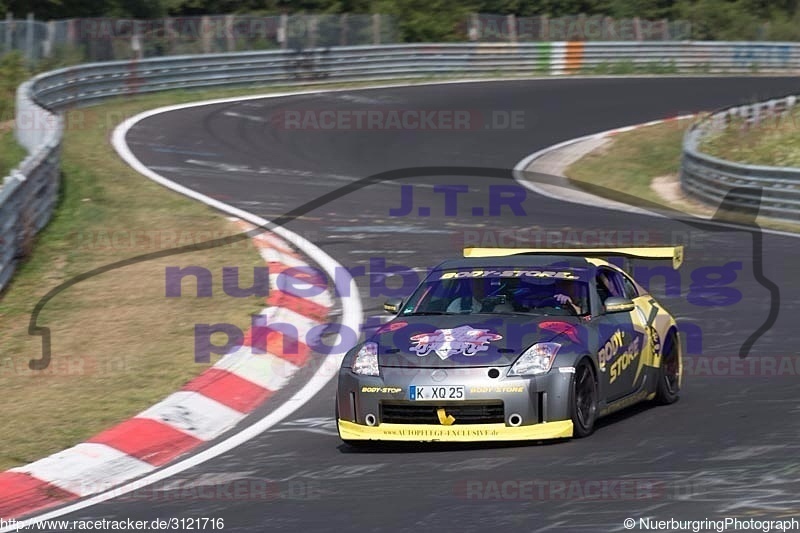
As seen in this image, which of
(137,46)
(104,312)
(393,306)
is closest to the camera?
(393,306)

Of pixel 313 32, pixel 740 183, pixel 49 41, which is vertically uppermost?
pixel 49 41

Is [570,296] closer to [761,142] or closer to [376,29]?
[761,142]

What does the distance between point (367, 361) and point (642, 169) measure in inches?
706

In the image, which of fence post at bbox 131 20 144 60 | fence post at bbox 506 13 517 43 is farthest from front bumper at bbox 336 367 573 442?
fence post at bbox 506 13 517 43

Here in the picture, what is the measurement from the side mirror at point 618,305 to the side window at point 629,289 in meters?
0.91

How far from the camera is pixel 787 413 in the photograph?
8.88 meters

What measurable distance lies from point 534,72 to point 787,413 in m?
33.9

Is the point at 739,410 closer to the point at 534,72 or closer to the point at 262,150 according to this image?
the point at 262,150

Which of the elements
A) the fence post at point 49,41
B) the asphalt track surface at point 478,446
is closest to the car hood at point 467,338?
the asphalt track surface at point 478,446

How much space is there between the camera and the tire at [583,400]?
8281 millimetres

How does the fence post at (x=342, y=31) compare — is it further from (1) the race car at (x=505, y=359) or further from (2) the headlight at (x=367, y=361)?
(2) the headlight at (x=367, y=361)

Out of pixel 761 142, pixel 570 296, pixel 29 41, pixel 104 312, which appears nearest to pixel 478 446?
pixel 570 296

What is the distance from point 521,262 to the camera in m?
9.77

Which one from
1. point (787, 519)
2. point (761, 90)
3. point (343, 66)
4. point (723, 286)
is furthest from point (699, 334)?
point (761, 90)
